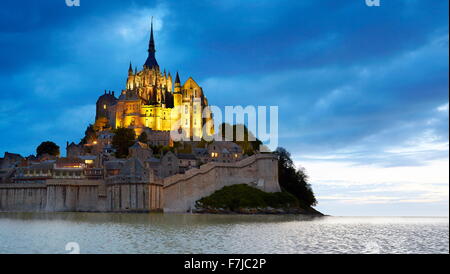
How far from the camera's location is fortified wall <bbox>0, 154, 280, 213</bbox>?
67.6 metres

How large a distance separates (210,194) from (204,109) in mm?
40758

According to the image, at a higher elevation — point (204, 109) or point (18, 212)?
point (204, 109)

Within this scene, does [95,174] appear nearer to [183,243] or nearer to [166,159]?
[166,159]

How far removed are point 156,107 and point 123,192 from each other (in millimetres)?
44602

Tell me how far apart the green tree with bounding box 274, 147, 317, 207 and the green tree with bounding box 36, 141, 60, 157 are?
4623 cm

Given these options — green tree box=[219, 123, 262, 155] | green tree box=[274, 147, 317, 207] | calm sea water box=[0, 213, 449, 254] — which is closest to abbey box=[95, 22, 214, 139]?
green tree box=[219, 123, 262, 155]

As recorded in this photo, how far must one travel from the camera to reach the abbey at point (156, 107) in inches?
4267

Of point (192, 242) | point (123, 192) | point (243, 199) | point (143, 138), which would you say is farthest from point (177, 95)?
point (192, 242)

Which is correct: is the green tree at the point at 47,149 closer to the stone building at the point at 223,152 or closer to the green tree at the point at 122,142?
the green tree at the point at 122,142

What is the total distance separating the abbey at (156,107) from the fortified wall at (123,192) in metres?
31.3

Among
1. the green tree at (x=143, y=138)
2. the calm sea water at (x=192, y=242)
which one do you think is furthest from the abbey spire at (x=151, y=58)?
the calm sea water at (x=192, y=242)

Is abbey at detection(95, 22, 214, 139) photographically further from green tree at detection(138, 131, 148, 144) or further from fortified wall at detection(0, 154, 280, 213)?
fortified wall at detection(0, 154, 280, 213)
